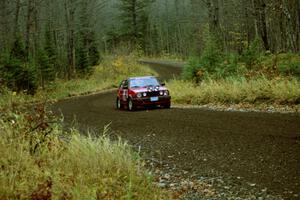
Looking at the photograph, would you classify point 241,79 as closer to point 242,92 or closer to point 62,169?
point 242,92

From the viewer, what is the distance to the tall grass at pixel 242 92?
15.7m

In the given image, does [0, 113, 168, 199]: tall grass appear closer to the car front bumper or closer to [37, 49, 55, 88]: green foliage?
the car front bumper

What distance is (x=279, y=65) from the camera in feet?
62.5

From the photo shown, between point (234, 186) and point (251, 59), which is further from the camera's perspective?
point (251, 59)

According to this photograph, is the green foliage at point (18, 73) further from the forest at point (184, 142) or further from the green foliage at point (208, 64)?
the green foliage at point (208, 64)

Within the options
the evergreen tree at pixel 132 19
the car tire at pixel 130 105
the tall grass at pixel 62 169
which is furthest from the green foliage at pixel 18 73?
the evergreen tree at pixel 132 19

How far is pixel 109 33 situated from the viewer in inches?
3103

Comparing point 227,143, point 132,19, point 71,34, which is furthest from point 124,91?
point 132,19

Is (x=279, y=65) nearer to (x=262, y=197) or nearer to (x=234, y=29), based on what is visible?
(x=262, y=197)

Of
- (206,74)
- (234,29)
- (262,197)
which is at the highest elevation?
(234,29)

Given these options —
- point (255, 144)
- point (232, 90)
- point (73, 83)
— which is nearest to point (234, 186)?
point (255, 144)

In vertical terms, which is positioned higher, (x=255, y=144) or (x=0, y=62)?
(x=0, y=62)

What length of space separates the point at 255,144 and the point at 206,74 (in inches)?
520

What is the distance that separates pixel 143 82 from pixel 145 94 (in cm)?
134
